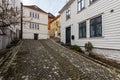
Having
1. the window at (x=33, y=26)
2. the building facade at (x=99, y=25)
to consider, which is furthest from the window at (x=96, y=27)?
the window at (x=33, y=26)

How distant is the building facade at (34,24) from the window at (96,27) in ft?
72.4

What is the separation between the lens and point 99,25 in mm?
11086

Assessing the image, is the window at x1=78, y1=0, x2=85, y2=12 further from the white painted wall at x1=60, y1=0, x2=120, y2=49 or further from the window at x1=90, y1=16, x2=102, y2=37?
the window at x1=90, y1=16, x2=102, y2=37

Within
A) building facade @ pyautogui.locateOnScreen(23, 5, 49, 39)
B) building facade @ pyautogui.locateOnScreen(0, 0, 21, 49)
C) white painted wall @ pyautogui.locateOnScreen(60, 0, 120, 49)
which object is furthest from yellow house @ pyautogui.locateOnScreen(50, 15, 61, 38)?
white painted wall @ pyautogui.locateOnScreen(60, 0, 120, 49)

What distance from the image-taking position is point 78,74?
6.45 metres

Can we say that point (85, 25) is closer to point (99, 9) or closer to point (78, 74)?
point (99, 9)

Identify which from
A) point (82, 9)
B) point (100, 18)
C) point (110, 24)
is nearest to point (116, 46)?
point (110, 24)

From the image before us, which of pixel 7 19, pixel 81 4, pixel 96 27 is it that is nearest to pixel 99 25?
pixel 96 27

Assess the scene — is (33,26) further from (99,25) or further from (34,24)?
(99,25)

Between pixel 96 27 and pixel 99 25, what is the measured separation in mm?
503

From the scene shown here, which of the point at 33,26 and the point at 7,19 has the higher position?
the point at 33,26

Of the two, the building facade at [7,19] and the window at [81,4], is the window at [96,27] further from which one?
the building facade at [7,19]

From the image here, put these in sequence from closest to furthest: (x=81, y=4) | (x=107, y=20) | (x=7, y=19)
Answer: (x=107, y=20), (x=7, y=19), (x=81, y=4)

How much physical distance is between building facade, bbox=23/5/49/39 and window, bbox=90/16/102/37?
72.4ft
